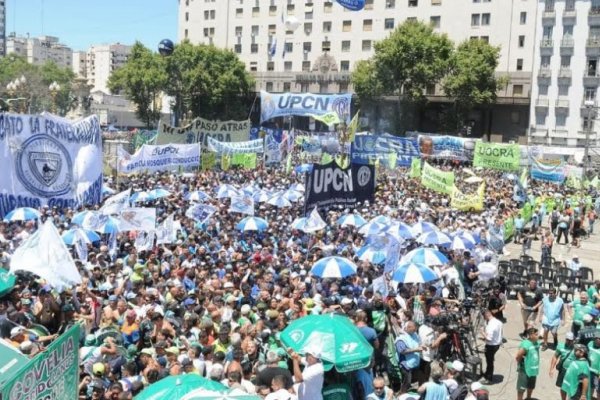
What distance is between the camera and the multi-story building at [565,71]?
5766 centimetres

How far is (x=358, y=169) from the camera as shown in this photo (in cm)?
1816

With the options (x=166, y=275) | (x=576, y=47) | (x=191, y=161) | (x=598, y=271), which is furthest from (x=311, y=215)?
(x=576, y=47)

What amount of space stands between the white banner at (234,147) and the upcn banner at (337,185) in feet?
47.4

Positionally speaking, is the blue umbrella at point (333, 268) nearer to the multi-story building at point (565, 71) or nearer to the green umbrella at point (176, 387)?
the green umbrella at point (176, 387)

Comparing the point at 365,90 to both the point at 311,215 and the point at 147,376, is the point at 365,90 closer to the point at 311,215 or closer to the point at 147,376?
the point at 311,215

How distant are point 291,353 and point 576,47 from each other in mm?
57549

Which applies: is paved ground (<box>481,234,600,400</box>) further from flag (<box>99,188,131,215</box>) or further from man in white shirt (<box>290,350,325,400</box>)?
flag (<box>99,188,131,215</box>)

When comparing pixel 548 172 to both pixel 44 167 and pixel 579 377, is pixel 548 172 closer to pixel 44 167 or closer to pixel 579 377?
pixel 579 377

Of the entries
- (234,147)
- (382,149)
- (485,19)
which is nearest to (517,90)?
(485,19)

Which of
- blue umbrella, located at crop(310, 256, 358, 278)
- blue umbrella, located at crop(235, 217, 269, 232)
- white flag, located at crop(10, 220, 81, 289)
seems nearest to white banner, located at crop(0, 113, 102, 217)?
white flag, located at crop(10, 220, 81, 289)

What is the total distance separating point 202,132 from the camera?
3312cm

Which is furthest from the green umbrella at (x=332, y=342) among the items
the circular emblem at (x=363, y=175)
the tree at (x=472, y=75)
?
the tree at (x=472, y=75)

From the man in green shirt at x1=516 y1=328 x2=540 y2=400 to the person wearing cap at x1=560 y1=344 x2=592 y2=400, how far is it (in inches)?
20.6

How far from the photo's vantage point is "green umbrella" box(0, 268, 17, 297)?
412 inches
